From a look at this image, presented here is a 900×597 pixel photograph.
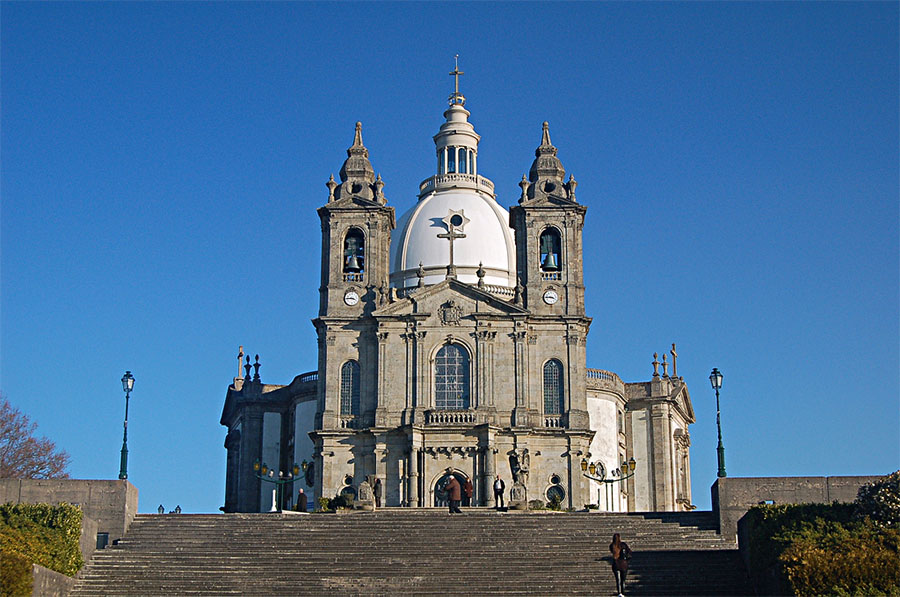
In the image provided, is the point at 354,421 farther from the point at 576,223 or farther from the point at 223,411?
the point at 223,411

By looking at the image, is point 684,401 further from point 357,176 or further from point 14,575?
point 14,575

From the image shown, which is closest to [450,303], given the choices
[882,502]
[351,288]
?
[351,288]

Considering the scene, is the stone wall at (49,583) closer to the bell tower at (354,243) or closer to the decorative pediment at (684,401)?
the bell tower at (354,243)

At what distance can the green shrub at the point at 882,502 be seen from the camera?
33.0m

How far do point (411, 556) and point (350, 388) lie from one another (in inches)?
865

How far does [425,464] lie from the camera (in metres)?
56.5

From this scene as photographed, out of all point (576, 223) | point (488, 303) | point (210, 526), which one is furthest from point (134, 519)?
point (576, 223)

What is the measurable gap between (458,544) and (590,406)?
25.9 metres

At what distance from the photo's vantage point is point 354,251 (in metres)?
60.8

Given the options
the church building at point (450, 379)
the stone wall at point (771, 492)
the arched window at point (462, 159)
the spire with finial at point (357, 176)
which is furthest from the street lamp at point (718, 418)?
the arched window at point (462, 159)

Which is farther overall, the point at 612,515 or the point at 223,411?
the point at 223,411

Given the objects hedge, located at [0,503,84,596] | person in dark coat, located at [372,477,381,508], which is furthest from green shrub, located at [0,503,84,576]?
person in dark coat, located at [372,477,381,508]

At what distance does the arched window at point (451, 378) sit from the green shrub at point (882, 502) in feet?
82.9

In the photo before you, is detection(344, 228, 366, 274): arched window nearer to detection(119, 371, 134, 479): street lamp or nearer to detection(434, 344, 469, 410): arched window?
detection(434, 344, 469, 410): arched window
